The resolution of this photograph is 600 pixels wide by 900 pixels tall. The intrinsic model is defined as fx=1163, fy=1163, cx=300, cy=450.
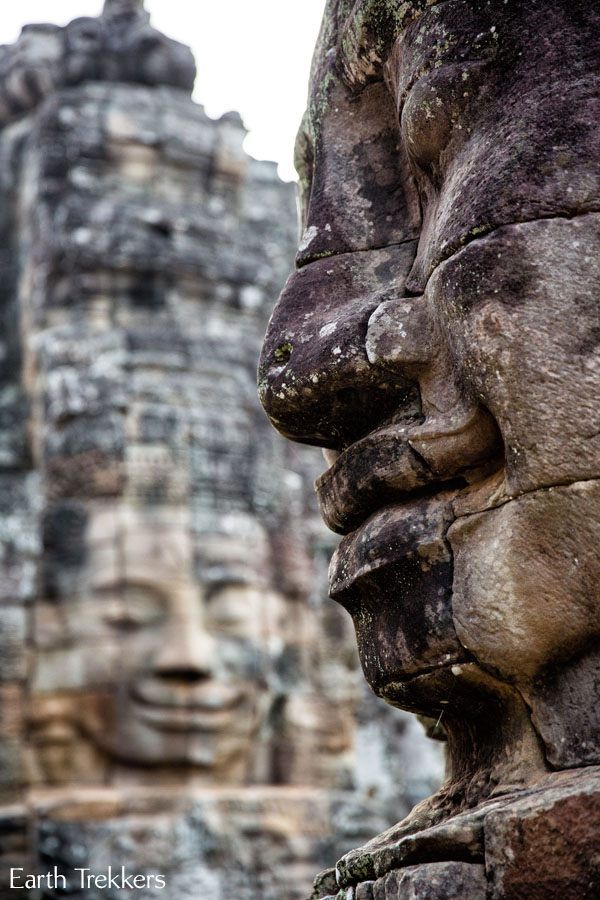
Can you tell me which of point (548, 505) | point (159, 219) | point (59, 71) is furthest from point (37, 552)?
point (548, 505)

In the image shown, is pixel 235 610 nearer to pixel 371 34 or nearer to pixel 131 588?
pixel 131 588

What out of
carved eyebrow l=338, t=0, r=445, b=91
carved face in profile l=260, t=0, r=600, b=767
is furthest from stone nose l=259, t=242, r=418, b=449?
carved eyebrow l=338, t=0, r=445, b=91

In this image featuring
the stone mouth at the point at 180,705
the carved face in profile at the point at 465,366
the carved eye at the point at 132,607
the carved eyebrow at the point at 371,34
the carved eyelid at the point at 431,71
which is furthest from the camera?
the carved eye at the point at 132,607

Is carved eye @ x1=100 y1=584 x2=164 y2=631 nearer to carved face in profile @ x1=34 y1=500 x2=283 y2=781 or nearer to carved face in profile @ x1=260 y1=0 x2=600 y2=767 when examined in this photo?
carved face in profile @ x1=34 y1=500 x2=283 y2=781

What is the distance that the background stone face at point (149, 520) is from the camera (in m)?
6.06

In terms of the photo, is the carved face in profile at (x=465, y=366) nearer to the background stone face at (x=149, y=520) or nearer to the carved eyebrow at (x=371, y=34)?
the carved eyebrow at (x=371, y=34)

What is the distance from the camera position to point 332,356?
1787 mm

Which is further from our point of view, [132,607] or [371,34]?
[132,607]

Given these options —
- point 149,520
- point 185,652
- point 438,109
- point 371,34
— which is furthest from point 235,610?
point 438,109

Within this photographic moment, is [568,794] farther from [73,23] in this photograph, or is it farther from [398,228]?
[73,23]

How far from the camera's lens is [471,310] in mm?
1600

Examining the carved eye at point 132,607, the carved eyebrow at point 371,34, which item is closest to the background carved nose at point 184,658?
the carved eye at point 132,607

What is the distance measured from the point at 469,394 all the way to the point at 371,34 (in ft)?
2.34

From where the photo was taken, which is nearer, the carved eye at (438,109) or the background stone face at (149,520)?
the carved eye at (438,109)
